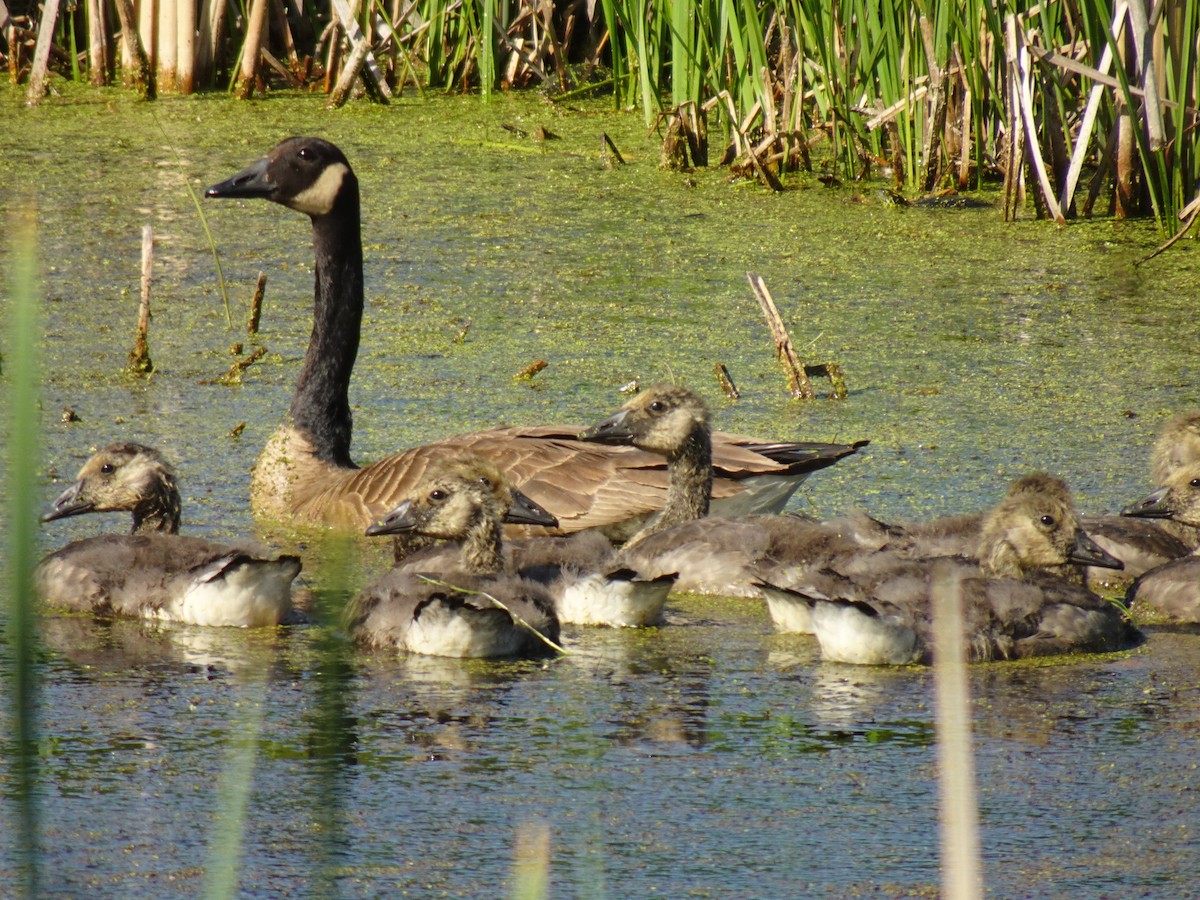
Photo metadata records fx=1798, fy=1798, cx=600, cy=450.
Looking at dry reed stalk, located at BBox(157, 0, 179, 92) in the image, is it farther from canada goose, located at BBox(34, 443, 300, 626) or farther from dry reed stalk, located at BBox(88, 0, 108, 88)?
canada goose, located at BBox(34, 443, 300, 626)

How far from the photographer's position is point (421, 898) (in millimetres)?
3029

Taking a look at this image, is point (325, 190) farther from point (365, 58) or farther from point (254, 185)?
point (365, 58)

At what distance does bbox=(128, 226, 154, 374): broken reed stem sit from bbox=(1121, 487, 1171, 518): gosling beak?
388cm

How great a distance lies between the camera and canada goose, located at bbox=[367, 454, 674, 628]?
4.88 m

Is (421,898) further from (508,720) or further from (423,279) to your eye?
(423,279)

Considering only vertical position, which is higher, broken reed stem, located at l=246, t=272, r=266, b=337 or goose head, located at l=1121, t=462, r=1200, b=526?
broken reed stem, located at l=246, t=272, r=266, b=337

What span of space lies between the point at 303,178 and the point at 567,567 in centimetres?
256

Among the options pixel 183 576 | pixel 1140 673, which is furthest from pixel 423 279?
pixel 1140 673

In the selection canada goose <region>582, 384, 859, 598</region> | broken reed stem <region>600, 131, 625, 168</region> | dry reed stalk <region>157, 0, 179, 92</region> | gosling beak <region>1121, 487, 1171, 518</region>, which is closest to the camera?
canada goose <region>582, 384, 859, 598</region>

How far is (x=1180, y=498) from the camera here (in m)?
5.61

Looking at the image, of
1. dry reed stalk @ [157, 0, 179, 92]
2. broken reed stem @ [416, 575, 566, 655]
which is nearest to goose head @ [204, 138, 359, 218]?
broken reed stem @ [416, 575, 566, 655]

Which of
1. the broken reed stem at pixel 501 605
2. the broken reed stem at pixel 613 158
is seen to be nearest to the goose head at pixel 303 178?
the broken reed stem at pixel 501 605

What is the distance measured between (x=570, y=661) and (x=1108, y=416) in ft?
10.4

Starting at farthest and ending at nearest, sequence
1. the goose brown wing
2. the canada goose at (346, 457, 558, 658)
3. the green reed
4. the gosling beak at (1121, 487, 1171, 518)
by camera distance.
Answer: the goose brown wing < the gosling beak at (1121, 487, 1171, 518) < the canada goose at (346, 457, 558, 658) < the green reed
